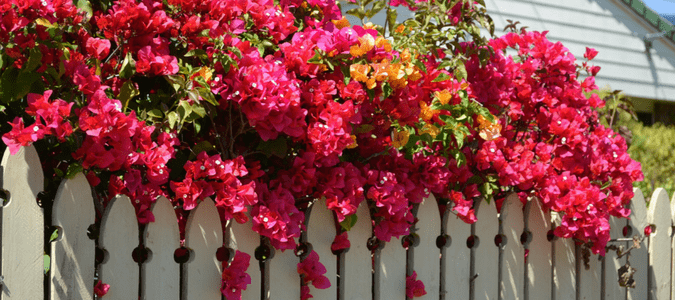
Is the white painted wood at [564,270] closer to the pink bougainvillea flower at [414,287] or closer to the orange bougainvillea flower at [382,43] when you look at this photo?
the pink bougainvillea flower at [414,287]

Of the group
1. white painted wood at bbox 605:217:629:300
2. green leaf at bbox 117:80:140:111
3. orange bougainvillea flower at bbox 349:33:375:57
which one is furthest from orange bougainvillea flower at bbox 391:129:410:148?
white painted wood at bbox 605:217:629:300

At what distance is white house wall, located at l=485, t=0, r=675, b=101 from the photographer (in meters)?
7.46

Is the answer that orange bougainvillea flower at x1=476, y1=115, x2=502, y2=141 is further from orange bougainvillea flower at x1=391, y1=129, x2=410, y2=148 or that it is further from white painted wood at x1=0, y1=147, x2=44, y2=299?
white painted wood at x1=0, y1=147, x2=44, y2=299

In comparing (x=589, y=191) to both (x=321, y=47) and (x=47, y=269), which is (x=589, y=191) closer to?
(x=321, y=47)

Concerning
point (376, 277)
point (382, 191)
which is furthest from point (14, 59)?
point (376, 277)

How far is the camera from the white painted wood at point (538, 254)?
296 centimetres

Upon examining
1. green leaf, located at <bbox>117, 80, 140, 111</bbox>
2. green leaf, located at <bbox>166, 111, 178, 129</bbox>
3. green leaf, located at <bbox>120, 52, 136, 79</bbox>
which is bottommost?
green leaf, located at <bbox>166, 111, 178, 129</bbox>

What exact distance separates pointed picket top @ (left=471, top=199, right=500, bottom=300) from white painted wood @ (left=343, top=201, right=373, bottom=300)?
0.57 metres

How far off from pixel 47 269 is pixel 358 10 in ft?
4.76

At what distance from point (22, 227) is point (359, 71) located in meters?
1.04

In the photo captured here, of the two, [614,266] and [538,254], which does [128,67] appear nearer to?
[538,254]

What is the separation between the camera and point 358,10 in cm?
253

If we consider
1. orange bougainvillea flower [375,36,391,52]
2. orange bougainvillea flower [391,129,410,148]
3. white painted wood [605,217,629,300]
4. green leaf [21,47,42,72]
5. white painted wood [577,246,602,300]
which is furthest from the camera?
white painted wood [605,217,629,300]

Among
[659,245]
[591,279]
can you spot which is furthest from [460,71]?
[659,245]
